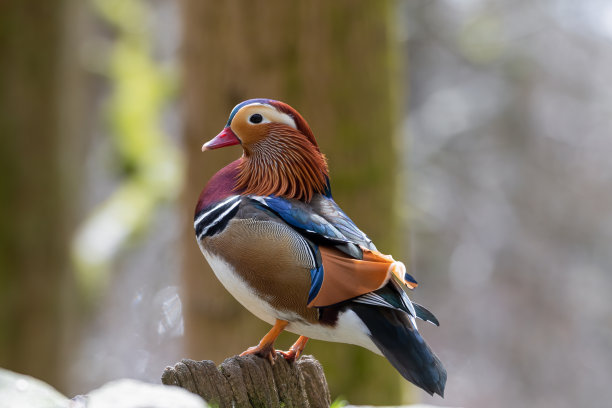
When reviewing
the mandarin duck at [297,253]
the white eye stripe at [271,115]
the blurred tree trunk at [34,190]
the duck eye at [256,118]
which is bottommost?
the blurred tree trunk at [34,190]

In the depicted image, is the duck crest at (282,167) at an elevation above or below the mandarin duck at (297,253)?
above

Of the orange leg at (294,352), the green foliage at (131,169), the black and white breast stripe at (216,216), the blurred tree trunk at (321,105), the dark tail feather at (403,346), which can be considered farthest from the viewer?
the green foliage at (131,169)

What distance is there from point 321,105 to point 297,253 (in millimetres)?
1273

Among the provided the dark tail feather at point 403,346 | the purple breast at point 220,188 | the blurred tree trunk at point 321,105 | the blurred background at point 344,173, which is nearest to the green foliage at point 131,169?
the blurred background at point 344,173

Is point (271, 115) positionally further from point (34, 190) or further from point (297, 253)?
point (34, 190)

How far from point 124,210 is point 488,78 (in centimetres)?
350

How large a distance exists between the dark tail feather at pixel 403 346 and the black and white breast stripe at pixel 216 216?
0.85 feet

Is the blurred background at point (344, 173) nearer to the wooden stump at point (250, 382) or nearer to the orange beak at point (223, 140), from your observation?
the wooden stump at point (250, 382)

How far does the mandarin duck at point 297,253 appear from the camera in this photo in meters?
1.13

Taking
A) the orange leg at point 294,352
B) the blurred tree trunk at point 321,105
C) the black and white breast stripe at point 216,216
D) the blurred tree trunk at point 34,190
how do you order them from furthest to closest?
the blurred tree trunk at point 34,190 → the blurred tree trunk at point 321,105 → the orange leg at point 294,352 → the black and white breast stripe at point 216,216

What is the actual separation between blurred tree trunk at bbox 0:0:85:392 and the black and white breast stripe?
222 centimetres

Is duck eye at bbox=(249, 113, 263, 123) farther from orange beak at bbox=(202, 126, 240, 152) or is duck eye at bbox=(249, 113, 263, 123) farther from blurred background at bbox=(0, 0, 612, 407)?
blurred background at bbox=(0, 0, 612, 407)

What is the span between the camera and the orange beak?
1259 mm

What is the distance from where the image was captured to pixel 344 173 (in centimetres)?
238
